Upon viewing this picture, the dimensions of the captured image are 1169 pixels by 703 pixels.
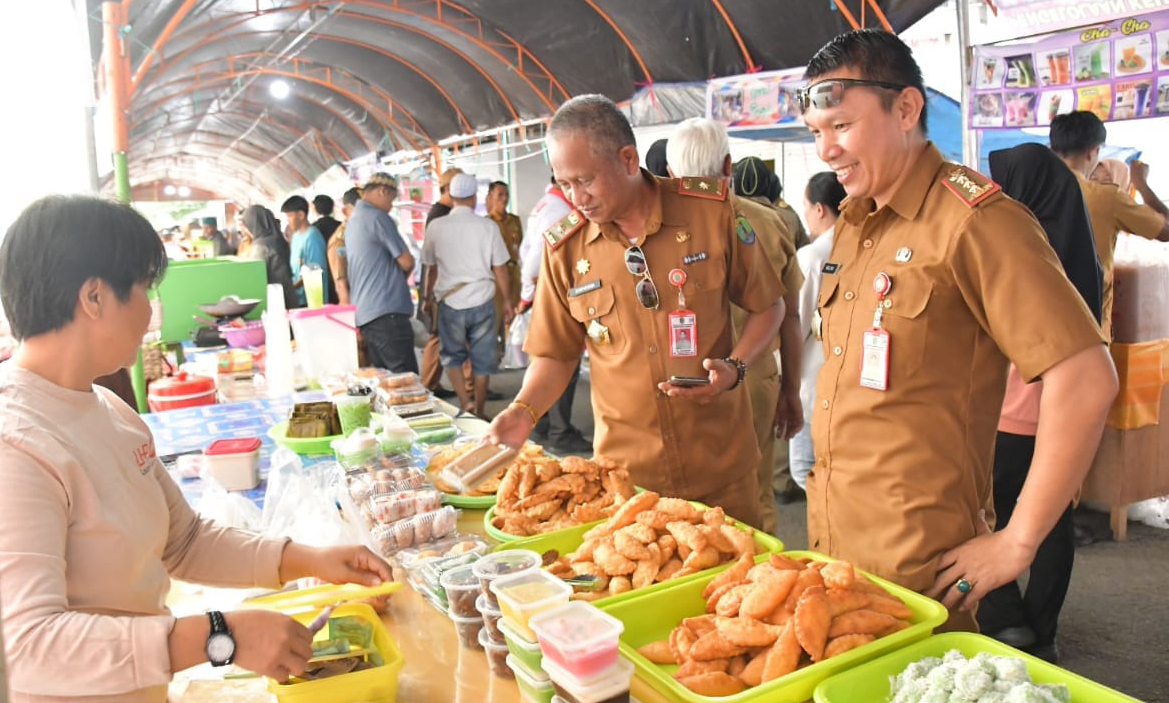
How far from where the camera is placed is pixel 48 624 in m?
1.14

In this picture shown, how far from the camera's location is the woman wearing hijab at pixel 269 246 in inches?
272

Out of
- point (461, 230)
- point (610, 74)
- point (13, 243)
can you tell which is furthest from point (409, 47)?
point (13, 243)

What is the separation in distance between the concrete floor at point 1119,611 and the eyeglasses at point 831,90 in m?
2.50

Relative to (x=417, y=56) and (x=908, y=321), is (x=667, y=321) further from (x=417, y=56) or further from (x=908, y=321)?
(x=417, y=56)

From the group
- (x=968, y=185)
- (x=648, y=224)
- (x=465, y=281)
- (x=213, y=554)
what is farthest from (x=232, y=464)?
(x=465, y=281)

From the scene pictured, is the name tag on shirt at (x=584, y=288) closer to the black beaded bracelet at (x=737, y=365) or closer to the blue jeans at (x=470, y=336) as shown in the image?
the black beaded bracelet at (x=737, y=365)

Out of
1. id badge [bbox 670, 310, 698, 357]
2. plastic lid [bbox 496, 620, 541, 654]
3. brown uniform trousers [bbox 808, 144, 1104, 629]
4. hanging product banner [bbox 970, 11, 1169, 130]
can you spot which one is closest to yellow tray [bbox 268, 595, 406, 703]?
plastic lid [bbox 496, 620, 541, 654]

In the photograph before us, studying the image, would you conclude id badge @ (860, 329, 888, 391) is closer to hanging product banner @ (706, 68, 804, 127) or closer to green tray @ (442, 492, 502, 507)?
green tray @ (442, 492, 502, 507)

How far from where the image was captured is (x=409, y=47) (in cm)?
1267

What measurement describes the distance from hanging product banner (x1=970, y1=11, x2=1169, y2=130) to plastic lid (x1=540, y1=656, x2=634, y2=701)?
4.57 metres

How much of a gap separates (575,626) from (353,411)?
6.43ft

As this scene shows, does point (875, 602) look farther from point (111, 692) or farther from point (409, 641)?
point (111, 692)

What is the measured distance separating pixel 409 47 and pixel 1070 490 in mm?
12768

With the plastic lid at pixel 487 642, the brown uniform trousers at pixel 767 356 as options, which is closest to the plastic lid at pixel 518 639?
the plastic lid at pixel 487 642
